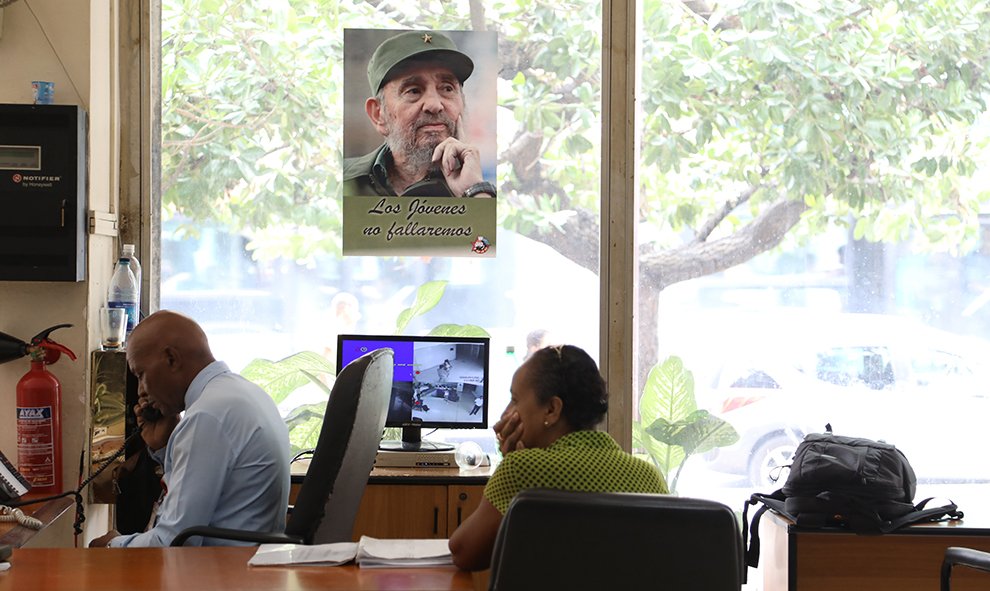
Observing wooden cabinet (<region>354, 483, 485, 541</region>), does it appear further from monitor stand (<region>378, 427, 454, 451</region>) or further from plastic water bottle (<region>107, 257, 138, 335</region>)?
plastic water bottle (<region>107, 257, 138, 335</region>)

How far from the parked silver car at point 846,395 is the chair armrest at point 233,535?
2201 mm

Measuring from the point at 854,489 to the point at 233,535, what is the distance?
221cm

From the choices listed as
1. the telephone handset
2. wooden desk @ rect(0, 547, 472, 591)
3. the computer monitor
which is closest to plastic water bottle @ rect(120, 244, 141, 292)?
the computer monitor

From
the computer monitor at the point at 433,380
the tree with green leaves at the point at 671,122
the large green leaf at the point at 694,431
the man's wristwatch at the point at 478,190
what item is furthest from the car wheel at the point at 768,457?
the man's wristwatch at the point at 478,190

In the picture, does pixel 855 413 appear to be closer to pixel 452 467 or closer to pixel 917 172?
pixel 917 172

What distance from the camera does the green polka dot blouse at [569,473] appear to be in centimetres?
218

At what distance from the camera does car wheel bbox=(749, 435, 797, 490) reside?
4344 mm

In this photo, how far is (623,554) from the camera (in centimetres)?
180

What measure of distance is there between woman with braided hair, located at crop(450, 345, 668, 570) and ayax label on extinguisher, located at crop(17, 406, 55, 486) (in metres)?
1.91

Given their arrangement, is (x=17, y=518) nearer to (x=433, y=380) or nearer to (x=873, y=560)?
(x=433, y=380)

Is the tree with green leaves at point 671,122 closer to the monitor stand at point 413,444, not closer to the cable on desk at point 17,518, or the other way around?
the monitor stand at point 413,444

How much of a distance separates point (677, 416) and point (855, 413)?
759 millimetres

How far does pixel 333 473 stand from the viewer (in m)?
2.68

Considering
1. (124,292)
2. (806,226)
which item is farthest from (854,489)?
(124,292)
